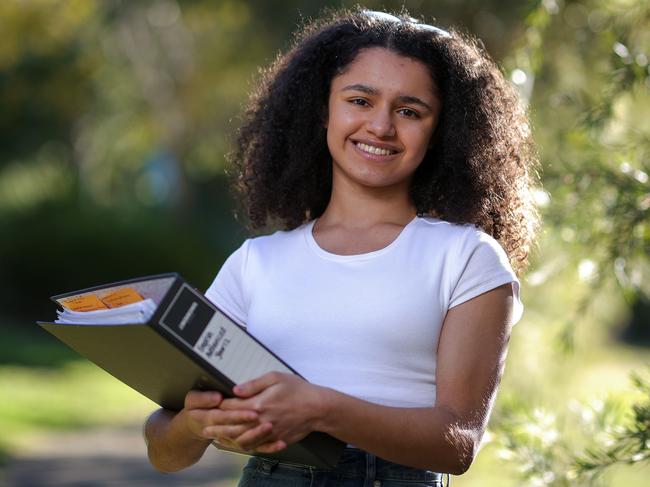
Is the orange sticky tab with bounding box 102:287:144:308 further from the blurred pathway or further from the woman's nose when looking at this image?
the blurred pathway

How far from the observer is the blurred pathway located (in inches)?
307

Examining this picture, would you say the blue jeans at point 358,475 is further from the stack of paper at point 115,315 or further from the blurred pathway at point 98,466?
the blurred pathway at point 98,466

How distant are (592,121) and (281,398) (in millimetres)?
1872

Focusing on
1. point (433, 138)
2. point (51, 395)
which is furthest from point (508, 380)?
point (51, 395)

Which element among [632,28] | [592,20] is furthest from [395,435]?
[592,20]

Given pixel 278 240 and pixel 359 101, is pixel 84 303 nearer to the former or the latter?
pixel 278 240

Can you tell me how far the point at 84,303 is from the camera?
2490 millimetres

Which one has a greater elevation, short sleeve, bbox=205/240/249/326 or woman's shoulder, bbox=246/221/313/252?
woman's shoulder, bbox=246/221/313/252

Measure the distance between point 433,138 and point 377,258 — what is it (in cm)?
41

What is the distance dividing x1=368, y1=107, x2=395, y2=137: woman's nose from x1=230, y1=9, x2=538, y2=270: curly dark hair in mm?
156

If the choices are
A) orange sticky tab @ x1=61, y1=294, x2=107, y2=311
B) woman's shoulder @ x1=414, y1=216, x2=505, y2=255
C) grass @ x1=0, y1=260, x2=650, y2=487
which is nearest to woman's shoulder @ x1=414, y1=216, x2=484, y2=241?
woman's shoulder @ x1=414, y1=216, x2=505, y2=255

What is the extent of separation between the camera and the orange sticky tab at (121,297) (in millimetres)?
2332

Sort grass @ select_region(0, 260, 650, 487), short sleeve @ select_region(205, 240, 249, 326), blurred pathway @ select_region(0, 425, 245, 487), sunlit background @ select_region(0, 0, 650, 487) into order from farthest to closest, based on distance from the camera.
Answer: blurred pathway @ select_region(0, 425, 245, 487)
grass @ select_region(0, 260, 650, 487)
sunlit background @ select_region(0, 0, 650, 487)
short sleeve @ select_region(205, 240, 249, 326)

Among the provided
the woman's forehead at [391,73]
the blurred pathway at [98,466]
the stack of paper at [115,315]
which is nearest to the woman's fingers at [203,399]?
the stack of paper at [115,315]
